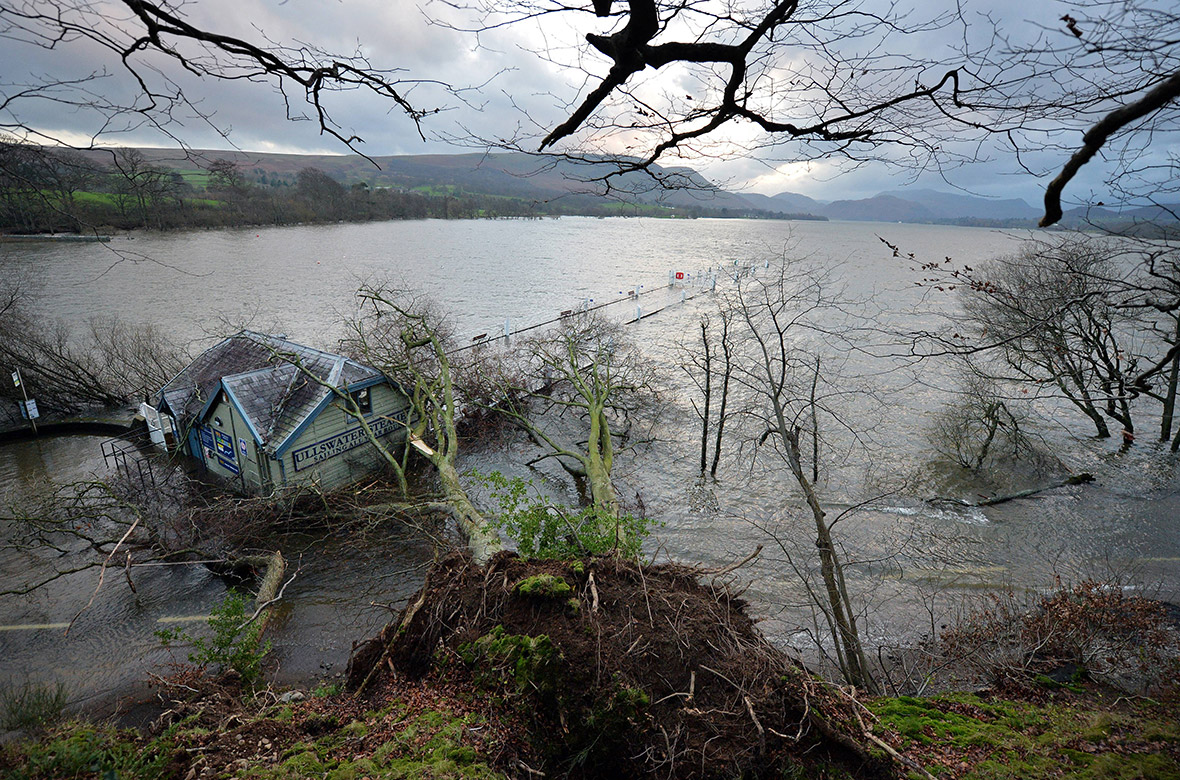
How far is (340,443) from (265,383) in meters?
2.97

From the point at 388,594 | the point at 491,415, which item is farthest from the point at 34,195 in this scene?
the point at 491,415

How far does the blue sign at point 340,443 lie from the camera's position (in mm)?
16211

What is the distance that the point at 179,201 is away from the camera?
31.0 metres

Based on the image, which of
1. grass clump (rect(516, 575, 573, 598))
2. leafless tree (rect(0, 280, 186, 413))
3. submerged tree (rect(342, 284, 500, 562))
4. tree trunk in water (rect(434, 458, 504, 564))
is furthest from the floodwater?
grass clump (rect(516, 575, 573, 598))

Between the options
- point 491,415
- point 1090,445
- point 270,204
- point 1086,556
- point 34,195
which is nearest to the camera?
point 34,195

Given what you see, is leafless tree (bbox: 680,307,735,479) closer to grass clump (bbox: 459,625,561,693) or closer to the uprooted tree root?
the uprooted tree root

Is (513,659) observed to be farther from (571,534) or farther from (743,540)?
(743,540)

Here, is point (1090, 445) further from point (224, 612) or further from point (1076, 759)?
point (224, 612)

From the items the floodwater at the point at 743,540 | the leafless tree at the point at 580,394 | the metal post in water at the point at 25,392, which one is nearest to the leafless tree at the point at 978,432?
the floodwater at the point at 743,540

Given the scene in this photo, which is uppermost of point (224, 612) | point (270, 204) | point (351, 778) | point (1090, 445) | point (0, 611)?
point (270, 204)

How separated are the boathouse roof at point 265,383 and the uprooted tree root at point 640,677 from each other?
12361 millimetres

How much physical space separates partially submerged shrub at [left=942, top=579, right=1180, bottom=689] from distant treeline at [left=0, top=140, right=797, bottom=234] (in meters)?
9.13

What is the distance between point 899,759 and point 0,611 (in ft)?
63.0

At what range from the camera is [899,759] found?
14.1 ft
